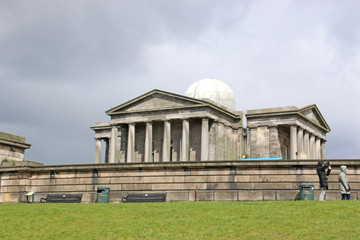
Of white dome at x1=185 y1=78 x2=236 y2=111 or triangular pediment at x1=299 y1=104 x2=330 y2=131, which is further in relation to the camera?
white dome at x1=185 y1=78 x2=236 y2=111

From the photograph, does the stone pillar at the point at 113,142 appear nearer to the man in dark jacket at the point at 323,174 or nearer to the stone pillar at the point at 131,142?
the stone pillar at the point at 131,142

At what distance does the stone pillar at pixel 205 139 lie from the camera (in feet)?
172

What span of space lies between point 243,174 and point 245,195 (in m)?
1.20

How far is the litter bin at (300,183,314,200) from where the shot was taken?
2361 centimetres

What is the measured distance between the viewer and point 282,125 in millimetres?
55844

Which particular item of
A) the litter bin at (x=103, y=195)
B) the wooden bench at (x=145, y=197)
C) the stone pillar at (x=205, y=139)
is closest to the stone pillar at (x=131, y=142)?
the stone pillar at (x=205, y=139)

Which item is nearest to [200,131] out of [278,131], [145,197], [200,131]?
[200,131]

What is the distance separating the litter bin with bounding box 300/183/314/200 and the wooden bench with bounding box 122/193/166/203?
23.3 ft

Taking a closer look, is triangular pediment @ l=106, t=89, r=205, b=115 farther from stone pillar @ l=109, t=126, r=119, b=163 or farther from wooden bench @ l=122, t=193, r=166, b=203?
wooden bench @ l=122, t=193, r=166, b=203

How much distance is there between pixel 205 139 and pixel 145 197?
27791mm

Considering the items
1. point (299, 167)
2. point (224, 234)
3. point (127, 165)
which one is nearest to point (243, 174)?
point (299, 167)

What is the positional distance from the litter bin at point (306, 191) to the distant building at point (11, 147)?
24.6 m

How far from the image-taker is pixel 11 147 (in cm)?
3934

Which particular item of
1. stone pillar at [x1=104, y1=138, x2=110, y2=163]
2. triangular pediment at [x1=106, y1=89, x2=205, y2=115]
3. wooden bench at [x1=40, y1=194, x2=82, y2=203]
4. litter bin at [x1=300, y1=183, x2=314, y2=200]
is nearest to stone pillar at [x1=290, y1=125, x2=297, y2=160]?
triangular pediment at [x1=106, y1=89, x2=205, y2=115]
